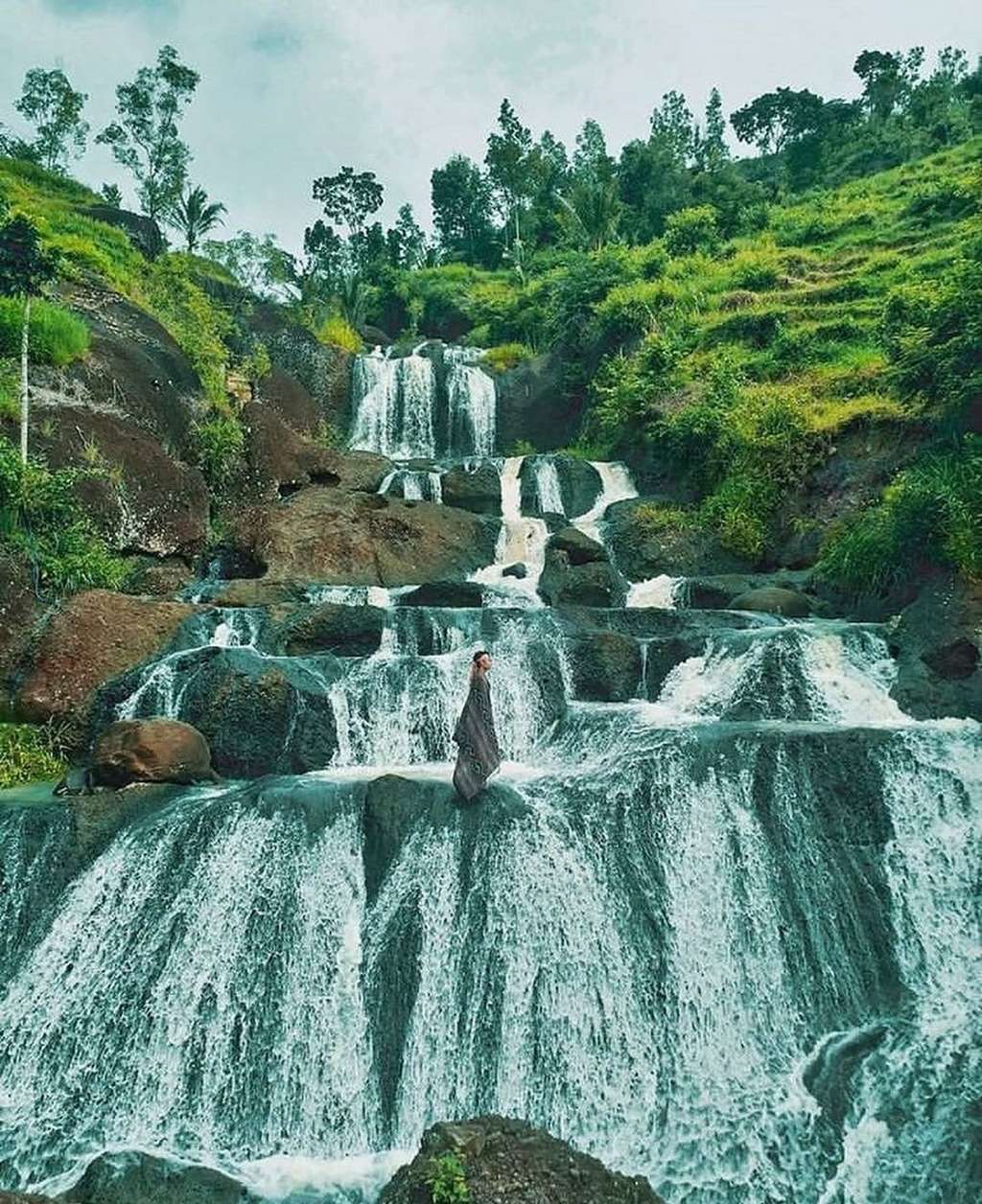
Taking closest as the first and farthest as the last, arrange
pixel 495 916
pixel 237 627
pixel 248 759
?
pixel 495 916
pixel 248 759
pixel 237 627

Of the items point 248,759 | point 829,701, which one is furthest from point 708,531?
point 248,759

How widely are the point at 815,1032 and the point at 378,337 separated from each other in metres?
37.9

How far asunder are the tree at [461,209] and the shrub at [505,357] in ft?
112

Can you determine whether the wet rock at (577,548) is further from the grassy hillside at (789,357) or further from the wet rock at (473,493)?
the wet rock at (473,493)

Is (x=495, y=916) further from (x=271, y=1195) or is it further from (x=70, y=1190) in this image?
(x=70, y=1190)

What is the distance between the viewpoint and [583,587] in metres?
16.3

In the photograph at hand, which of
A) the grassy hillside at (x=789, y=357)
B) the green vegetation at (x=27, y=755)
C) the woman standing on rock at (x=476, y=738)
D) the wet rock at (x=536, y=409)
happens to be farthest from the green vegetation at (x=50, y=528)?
the wet rock at (x=536, y=409)

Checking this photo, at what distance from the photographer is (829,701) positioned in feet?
38.7

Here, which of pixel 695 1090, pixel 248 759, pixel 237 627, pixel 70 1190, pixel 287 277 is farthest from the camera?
pixel 287 277

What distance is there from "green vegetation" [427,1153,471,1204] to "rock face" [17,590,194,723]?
9274mm

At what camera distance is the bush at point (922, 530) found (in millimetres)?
12672

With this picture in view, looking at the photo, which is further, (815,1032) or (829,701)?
(829,701)

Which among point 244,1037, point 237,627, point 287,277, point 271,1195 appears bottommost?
point 271,1195

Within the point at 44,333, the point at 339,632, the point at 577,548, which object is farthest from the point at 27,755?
the point at 577,548
